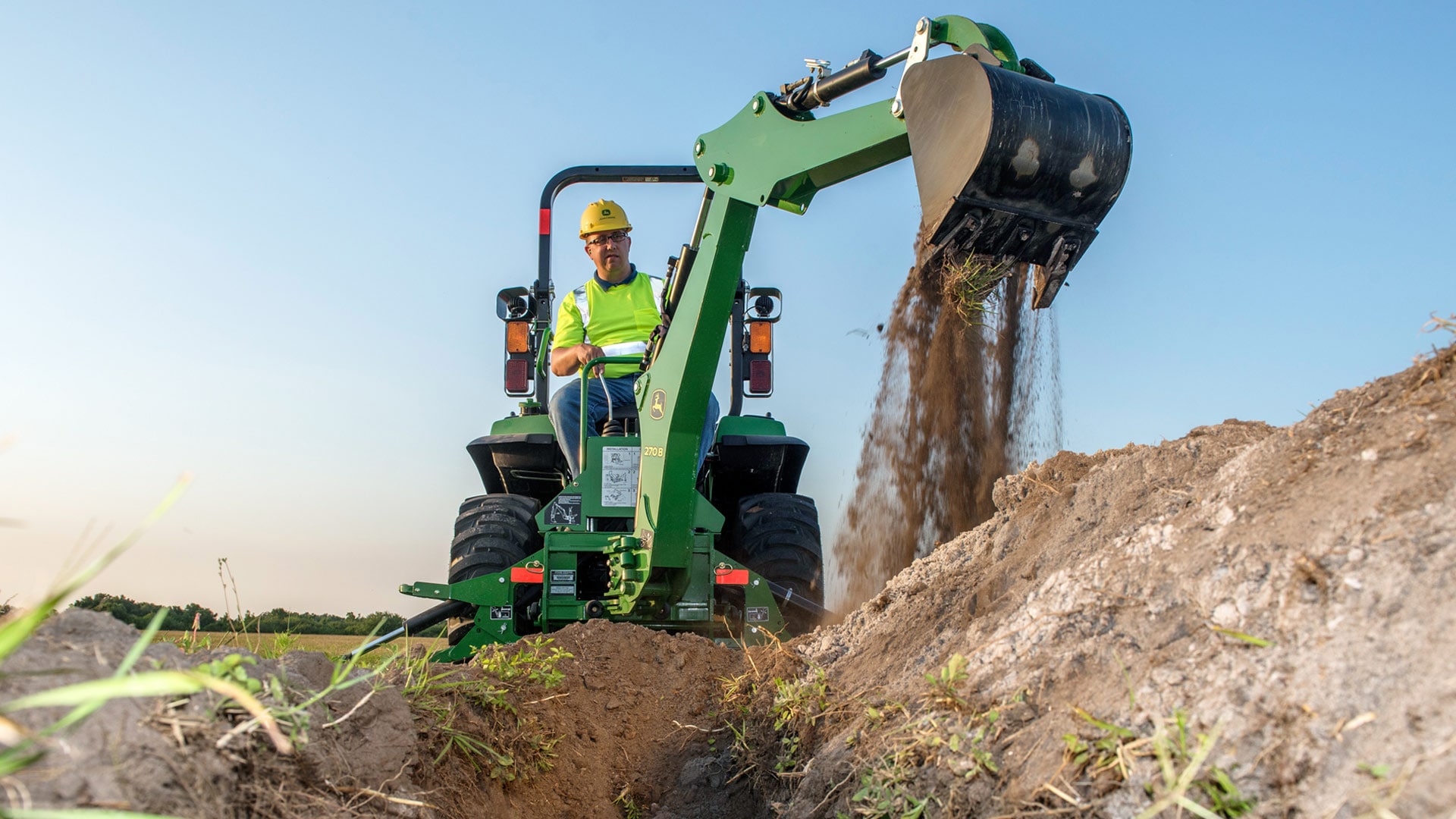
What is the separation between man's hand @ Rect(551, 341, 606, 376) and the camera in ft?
18.4

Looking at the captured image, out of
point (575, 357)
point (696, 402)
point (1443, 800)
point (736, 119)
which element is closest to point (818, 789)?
point (1443, 800)

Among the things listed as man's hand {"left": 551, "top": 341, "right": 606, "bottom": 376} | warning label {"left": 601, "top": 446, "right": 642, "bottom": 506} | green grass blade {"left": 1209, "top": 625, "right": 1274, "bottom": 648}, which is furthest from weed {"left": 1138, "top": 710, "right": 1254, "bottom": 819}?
man's hand {"left": 551, "top": 341, "right": 606, "bottom": 376}

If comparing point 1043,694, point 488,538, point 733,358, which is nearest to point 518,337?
point 488,538

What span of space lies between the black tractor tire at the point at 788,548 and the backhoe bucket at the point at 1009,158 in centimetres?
271

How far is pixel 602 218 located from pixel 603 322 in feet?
1.88

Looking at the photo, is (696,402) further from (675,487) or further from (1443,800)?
(1443,800)

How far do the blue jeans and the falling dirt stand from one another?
1.07 metres

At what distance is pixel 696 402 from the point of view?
4.96 m

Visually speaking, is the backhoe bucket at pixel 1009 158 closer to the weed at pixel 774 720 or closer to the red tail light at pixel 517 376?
the weed at pixel 774 720

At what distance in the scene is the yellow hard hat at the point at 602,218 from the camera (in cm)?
578

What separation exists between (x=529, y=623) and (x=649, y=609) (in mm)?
898

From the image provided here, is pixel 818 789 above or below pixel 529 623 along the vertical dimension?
below

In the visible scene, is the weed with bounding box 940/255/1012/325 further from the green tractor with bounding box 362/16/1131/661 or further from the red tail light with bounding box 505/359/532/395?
the red tail light with bounding box 505/359/532/395

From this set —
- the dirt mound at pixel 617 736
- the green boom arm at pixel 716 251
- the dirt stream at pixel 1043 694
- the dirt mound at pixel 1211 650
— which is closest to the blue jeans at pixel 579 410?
the green boom arm at pixel 716 251
